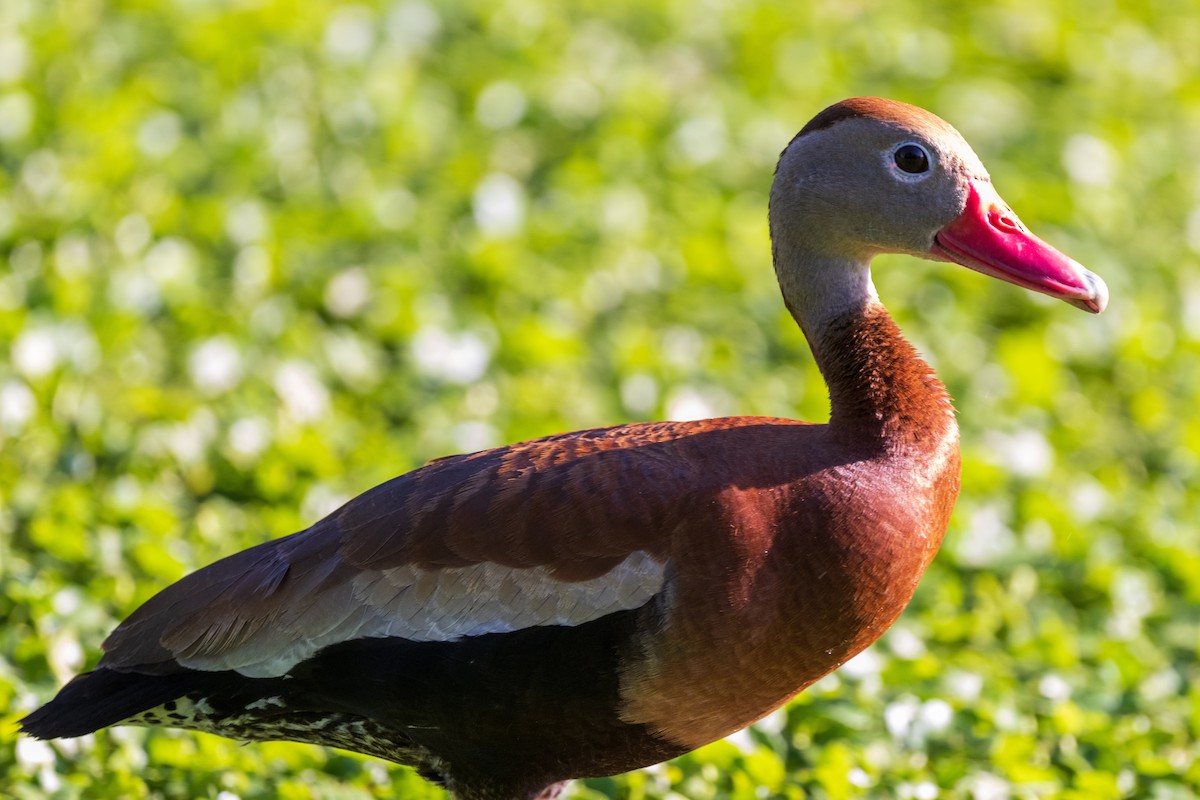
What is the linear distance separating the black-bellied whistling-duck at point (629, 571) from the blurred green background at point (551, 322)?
0.60m

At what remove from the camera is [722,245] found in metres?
7.04

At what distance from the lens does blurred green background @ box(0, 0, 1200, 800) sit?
4.46 metres

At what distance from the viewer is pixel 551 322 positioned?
636 cm

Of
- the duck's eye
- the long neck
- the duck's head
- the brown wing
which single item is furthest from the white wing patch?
the duck's eye

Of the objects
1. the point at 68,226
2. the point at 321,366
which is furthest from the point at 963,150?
the point at 68,226

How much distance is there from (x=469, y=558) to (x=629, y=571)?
0.37m

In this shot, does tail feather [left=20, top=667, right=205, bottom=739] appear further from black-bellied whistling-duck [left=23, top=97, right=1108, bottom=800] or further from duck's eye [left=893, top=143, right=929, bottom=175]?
duck's eye [left=893, top=143, right=929, bottom=175]

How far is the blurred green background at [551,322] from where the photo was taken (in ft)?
14.6

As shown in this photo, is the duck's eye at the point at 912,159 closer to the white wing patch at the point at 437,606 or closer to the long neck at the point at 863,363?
the long neck at the point at 863,363

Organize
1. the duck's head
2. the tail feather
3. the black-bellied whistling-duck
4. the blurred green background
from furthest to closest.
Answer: the blurred green background, the duck's head, the tail feather, the black-bellied whistling-duck

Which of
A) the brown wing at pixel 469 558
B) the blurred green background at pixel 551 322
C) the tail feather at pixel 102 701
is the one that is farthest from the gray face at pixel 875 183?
the tail feather at pixel 102 701

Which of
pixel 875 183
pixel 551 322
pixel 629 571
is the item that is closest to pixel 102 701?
pixel 629 571

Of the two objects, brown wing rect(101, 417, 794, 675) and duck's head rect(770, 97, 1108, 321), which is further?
duck's head rect(770, 97, 1108, 321)

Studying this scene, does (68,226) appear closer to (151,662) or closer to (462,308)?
A: (462,308)
